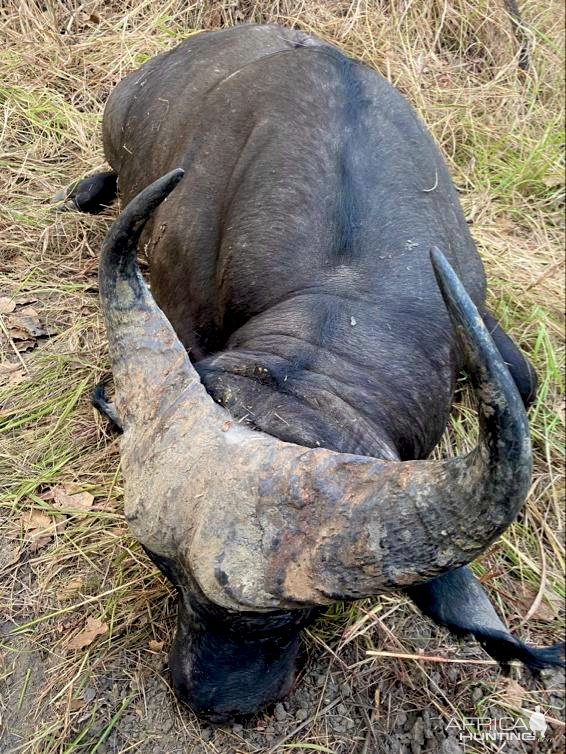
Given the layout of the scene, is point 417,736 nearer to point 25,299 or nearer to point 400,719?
point 400,719

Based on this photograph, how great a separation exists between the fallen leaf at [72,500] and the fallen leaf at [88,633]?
0.60 m

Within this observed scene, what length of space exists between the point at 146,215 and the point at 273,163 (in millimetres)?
1298

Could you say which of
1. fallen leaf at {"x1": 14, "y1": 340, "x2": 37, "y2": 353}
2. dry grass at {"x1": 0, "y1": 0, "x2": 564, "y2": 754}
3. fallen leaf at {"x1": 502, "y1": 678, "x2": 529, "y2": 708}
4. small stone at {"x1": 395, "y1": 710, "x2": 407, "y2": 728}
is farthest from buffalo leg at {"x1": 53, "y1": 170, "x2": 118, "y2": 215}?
fallen leaf at {"x1": 502, "y1": 678, "x2": 529, "y2": 708}

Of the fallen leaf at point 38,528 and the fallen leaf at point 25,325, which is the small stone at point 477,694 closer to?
the fallen leaf at point 38,528

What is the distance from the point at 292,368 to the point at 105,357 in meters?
2.09

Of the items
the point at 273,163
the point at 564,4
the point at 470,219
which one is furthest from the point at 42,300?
the point at 564,4

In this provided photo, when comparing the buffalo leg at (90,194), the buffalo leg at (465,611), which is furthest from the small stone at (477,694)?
the buffalo leg at (90,194)

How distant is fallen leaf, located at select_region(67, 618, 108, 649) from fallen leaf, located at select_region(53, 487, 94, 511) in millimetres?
600

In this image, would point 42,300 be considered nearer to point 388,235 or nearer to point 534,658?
point 388,235

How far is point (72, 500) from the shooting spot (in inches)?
146

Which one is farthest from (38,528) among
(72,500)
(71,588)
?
(71,588)

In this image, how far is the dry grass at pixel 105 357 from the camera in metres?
3.11

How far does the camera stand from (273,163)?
3234mm

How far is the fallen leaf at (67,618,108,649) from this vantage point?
3.19 metres
